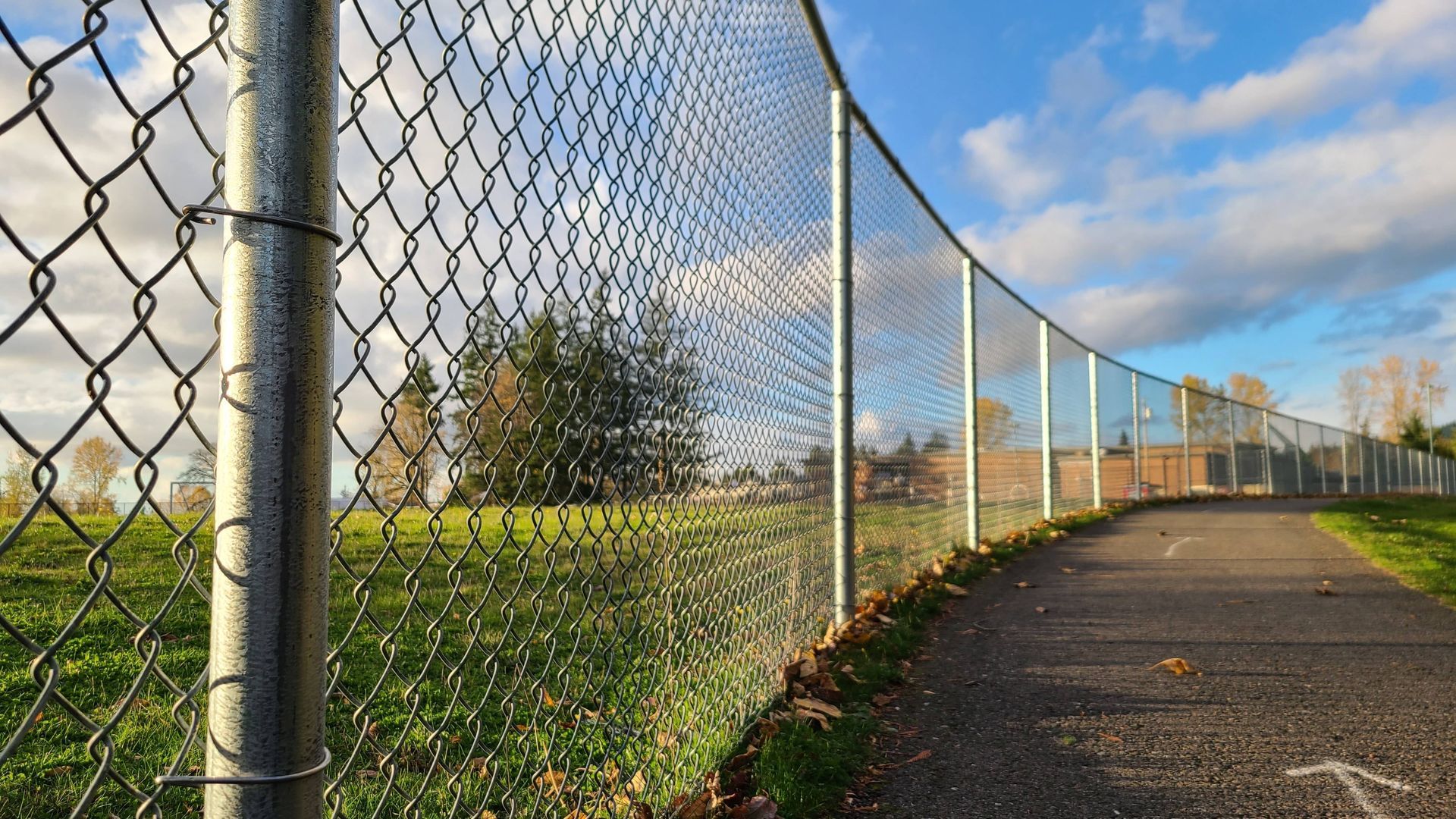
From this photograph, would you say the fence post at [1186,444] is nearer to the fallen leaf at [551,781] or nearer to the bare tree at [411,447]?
the fallen leaf at [551,781]

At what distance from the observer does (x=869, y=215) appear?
613 centimetres

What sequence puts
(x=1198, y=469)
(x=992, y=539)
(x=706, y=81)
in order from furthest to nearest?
(x=1198, y=469) → (x=992, y=539) → (x=706, y=81)

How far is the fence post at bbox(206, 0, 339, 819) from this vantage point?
1.09 m

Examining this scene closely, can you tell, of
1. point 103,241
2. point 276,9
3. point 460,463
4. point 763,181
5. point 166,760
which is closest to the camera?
point 103,241

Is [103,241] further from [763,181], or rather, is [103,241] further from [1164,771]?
[1164,771]

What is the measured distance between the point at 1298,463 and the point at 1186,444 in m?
9.66

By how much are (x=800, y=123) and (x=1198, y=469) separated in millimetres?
22940

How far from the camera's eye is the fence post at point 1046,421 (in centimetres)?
1359

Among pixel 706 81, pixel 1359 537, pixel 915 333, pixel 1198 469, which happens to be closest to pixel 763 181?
pixel 706 81

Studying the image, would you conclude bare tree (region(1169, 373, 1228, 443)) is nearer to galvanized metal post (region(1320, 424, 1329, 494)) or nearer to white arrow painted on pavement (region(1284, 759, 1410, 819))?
galvanized metal post (region(1320, 424, 1329, 494))

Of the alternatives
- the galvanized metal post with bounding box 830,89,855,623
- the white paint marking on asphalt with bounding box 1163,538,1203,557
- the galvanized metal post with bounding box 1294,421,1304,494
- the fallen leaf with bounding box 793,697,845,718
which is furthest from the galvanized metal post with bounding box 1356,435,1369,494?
the fallen leaf with bounding box 793,697,845,718

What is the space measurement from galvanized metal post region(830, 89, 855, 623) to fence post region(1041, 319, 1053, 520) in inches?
367

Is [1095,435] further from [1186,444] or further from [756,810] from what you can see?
[756,810]

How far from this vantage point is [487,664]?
6.12 feet
